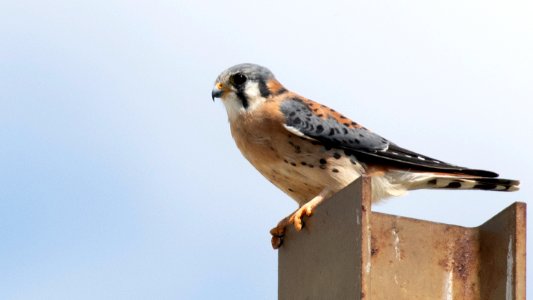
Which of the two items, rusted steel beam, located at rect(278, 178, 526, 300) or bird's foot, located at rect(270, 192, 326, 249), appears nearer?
rusted steel beam, located at rect(278, 178, 526, 300)

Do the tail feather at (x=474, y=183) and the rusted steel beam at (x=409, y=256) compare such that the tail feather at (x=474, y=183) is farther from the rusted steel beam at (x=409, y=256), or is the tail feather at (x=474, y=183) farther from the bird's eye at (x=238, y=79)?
the rusted steel beam at (x=409, y=256)

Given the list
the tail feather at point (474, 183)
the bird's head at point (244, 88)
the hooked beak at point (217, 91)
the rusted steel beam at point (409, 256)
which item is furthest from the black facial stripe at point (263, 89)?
the rusted steel beam at point (409, 256)

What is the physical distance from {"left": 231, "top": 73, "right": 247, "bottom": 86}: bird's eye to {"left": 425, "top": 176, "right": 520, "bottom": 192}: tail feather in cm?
134

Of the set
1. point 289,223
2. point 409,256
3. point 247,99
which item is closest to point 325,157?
point 247,99

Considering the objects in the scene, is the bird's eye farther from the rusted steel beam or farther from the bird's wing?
the rusted steel beam

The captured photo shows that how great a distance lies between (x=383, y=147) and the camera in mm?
6656

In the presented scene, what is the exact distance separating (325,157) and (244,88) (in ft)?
2.78

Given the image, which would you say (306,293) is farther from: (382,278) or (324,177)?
(324,177)

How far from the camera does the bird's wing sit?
21.6 ft

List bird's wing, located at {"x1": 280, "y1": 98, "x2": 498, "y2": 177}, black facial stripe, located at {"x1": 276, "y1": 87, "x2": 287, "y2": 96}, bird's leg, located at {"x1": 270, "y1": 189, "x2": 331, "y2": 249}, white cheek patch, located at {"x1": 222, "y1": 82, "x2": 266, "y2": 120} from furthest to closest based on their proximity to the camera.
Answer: black facial stripe, located at {"x1": 276, "y1": 87, "x2": 287, "y2": 96}
white cheek patch, located at {"x1": 222, "y1": 82, "x2": 266, "y2": 120}
bird's wing, located at {"x1": 280, "y1": 98, "x2": 498, "y2": 177}
bird's leg, located at {"x1": 270, "y1": 189, "x2": 331, "y2": 249}

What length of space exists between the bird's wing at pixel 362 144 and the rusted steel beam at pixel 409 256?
6.65 feet

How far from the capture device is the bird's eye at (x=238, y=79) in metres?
7.11

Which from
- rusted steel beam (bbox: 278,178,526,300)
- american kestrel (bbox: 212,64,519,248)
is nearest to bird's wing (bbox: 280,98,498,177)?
american kestrel (bbox: 212,64,519,248)

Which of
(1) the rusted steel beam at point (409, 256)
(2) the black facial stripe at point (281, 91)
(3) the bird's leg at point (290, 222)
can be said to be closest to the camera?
(1) the rusted steel beam at point (409, 256)
